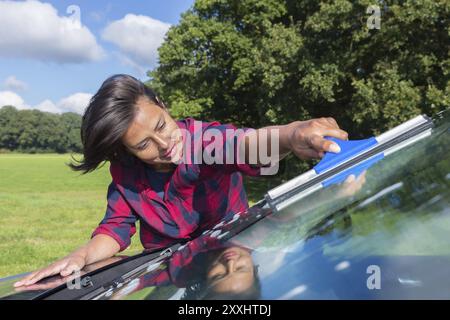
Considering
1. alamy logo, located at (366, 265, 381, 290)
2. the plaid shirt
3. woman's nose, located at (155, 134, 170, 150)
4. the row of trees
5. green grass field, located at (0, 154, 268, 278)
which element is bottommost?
green grass field, located at (0, 154, 268, 278)

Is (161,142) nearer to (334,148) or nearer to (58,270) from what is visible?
(58,270)

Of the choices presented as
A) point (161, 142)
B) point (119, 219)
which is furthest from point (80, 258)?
point (161, 142)

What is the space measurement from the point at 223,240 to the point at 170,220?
1.99 feet

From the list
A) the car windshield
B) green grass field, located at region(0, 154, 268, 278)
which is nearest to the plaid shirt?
the car windshield

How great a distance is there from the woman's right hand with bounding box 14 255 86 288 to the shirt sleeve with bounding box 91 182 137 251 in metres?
0.26

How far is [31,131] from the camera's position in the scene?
244ft

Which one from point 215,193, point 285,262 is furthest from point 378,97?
point 285,262

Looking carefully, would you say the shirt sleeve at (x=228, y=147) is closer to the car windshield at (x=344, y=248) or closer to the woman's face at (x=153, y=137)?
the woman's face at (x=153, y=137)

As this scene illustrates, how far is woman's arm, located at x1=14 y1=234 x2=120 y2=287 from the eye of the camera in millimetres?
1604

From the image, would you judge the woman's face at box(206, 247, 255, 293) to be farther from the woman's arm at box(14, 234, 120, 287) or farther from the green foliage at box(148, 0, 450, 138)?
the green foliage at box(148, 0, 450, 138)

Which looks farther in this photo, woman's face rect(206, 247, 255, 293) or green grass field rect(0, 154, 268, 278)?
green grass field rect(0, 154, 268, 278)

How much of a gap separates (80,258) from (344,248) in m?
1.03
